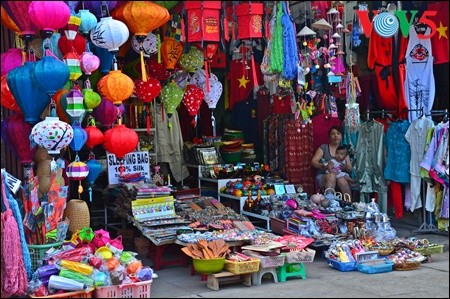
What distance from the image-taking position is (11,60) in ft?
20.4

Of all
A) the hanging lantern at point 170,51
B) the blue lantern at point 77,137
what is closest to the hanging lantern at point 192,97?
the hanging lantern at point 170,51

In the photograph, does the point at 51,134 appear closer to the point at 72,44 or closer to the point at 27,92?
the point at 27,92

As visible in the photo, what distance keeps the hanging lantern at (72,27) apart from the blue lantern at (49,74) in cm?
46

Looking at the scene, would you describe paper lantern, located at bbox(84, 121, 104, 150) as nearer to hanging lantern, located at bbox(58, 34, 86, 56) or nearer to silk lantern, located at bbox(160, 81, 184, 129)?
hanging lantern, located at bbox(58, 34, 86, 56)

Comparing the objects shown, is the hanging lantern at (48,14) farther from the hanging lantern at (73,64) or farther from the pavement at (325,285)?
the pavement at (325,285)

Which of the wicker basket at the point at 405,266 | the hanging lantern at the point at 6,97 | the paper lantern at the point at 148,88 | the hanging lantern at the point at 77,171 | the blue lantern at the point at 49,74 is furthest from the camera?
the paper lantern at the point at 148,88

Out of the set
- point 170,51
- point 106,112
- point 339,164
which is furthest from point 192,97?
point 339,164

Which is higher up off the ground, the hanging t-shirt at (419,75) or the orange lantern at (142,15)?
the orange lantern at (142,15)

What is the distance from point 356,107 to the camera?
9.37 m

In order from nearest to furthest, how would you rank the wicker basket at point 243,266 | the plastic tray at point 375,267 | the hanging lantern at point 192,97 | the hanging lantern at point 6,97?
the hanging lantern at point 6,97
the wicker basket at point 243,266
the plastic tray at point 375,267
the hanging lantern at point 192,97

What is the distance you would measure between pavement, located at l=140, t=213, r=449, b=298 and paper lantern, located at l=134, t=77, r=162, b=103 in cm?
214

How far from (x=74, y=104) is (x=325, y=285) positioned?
299 cm

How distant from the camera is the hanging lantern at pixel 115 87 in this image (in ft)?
21.4

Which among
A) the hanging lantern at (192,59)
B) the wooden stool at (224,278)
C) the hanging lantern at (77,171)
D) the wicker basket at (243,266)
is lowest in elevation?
the wooden stool at (224,278)
